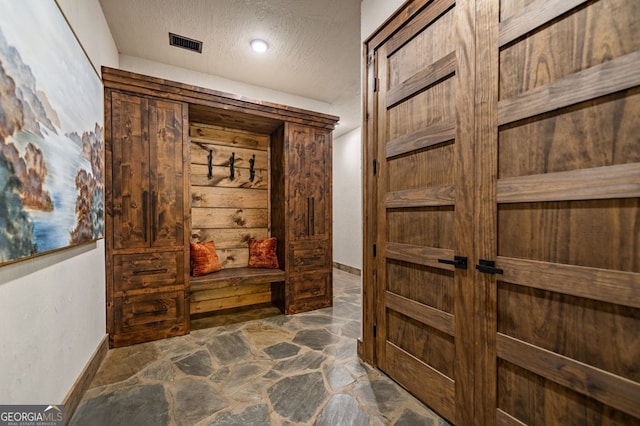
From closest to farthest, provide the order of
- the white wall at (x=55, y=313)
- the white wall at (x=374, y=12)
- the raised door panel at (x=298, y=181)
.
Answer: the white wall at (x=55, y=313)
the white wall at (x=374, y=12)
the raised door panel at (x=298, y=181)

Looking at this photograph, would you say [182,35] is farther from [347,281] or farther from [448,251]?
[347,281]

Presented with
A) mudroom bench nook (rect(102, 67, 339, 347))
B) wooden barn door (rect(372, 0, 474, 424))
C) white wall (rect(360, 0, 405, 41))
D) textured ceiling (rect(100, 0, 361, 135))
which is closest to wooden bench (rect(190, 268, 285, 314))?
mudroom bench nook (rect(102, 67, 339, 347))

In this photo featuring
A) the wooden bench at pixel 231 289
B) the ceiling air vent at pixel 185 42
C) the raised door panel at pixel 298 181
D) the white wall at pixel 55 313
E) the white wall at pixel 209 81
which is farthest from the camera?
the raised door panel at pixel 298 181

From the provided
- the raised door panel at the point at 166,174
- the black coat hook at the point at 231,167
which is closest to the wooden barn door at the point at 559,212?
the raised door panel at the point at 166,174

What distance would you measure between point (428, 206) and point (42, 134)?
212 centimetres

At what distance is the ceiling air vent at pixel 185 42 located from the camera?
268cm

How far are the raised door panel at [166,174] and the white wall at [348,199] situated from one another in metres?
3.42

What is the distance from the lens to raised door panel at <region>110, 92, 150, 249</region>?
242cm

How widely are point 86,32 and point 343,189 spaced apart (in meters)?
4.57

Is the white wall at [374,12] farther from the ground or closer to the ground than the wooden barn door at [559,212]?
farther from the ground

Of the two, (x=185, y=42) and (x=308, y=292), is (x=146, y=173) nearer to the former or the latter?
(x=185, y=42)

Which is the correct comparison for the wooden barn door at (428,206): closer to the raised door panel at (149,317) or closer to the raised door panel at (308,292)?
the raised door panel at (308,292)

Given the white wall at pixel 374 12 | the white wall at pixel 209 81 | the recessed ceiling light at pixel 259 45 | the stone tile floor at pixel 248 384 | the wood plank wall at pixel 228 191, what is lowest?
the stone tile floor at pixel 248 384

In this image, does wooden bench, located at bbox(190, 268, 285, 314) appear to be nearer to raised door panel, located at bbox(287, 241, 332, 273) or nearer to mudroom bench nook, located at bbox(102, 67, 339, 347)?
mudroom bench nook, located at bbox(102, 67, 339, 347)
